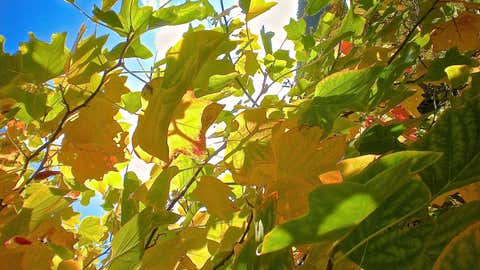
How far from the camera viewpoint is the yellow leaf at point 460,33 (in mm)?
762

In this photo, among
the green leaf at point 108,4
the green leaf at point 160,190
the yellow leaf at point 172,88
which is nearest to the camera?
the yellow leaf at point 172,88

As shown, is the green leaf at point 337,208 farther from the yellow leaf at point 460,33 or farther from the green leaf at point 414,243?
the yellow leaf at point 460,33

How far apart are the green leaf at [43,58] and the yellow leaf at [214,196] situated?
0.23 metres

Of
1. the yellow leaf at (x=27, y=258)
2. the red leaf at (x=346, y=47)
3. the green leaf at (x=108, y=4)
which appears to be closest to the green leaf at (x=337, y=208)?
the yellow leaf at (x=27, y=258)

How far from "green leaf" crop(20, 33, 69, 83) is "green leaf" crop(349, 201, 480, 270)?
40 centimetres

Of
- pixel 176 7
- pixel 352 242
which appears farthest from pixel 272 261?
pixel 176 7

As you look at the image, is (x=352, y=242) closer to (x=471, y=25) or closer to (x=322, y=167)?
(x=322, y=167)

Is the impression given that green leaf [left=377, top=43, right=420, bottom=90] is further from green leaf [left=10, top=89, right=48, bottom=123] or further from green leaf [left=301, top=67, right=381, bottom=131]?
green leaf [left=10, top=89, right=48, bottom=123]

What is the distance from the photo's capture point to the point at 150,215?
372mm

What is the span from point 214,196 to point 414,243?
236 millimetres

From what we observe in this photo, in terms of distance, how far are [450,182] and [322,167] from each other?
0.16m

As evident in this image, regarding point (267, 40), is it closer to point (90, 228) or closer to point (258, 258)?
point (90, 228)

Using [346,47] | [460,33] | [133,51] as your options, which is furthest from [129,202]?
[460,33]

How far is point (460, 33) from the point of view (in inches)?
30.4
